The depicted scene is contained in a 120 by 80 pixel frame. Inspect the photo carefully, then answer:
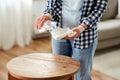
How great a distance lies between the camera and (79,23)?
1.44 m

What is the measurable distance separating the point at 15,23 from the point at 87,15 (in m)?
2.14

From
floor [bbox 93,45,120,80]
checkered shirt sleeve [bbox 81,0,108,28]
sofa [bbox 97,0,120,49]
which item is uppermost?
checkered shirt sleeve [bbox 81,0,108,28]

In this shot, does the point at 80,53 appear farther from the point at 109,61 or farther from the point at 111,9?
the point at 111,9

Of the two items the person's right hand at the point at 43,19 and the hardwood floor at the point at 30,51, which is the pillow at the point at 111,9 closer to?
the hardwood floor at the point at 30,51

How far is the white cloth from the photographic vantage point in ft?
4.62

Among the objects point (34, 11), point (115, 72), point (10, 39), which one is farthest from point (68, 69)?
point (34, 11)

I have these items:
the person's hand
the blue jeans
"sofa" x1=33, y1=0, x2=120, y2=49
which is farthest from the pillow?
the person's hand

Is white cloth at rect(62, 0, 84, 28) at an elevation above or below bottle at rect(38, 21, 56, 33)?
above

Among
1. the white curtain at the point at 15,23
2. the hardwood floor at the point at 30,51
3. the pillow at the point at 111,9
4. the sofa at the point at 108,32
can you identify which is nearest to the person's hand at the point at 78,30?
the hardwood floor at the point at 30,51

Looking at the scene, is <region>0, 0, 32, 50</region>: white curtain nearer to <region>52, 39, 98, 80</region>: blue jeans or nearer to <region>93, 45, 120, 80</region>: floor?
<region>93, 45, 120, 80</region>: floor

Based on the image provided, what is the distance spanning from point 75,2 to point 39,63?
424 mm

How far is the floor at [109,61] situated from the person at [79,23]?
116cm

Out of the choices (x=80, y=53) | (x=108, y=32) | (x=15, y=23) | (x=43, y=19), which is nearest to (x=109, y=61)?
(x=108, y=32)

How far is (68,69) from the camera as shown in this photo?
134 cm
